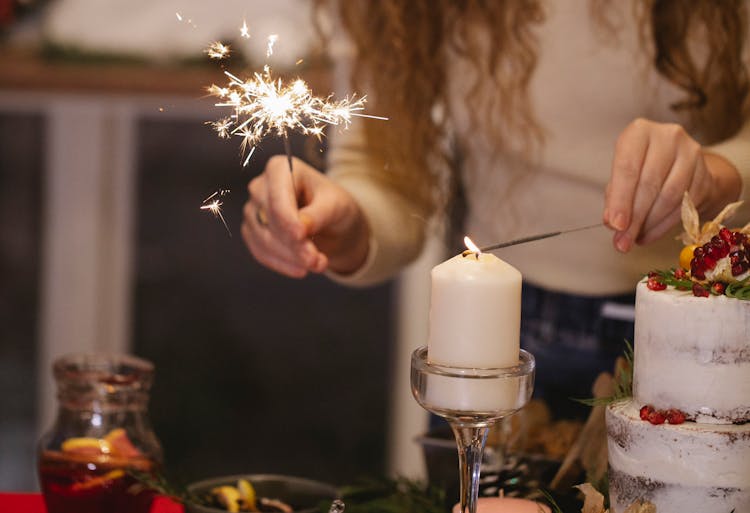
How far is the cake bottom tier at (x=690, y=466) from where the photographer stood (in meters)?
0.79

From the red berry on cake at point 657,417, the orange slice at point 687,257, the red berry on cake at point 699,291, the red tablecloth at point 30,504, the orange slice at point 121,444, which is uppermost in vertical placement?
the orange slice at point 687,257

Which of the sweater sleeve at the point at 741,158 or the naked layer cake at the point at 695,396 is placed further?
the sweater sleeve at the point at 741,158

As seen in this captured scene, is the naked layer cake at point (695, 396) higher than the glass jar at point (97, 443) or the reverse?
higher

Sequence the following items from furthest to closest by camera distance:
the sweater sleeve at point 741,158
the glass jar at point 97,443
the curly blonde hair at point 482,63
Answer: the curly blonde hair at point 482,63, the sweater sleeve at point 741,158, the glass jar at point 97,443

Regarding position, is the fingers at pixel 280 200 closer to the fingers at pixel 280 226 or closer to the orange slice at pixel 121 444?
the fingers at pixel 280 226

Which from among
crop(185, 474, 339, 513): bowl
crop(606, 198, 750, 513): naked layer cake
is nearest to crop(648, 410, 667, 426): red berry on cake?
crop(606, 198, 750, 513): naked layer cake

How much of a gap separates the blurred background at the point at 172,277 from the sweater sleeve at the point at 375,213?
3.13 feet

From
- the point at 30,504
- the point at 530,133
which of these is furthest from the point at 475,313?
the point at 530,133

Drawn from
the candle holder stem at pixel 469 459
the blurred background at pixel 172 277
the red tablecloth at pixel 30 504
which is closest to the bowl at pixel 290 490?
the red tablecloth at pixel 30 504

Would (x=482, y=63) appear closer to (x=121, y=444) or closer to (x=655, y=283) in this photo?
(x=655, y=283)

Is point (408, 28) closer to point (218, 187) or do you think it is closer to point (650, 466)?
point (650, 466)

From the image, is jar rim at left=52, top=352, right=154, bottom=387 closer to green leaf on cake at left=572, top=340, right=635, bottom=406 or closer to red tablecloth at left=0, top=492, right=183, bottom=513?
red tablecloth at left=0, top=492, right=183, bottom=513

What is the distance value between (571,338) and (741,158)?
1.45 feet

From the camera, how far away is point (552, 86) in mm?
1363
